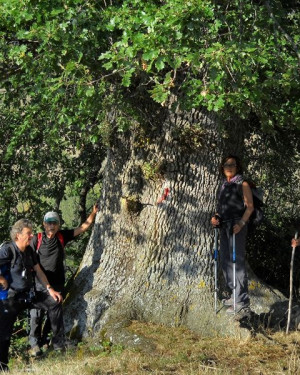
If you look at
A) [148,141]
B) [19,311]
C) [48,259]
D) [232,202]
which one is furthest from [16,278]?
[232,202]

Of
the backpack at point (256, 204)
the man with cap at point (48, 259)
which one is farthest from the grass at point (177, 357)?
the backpack at point (256, 204)

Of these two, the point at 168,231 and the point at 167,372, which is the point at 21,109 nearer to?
the point at 168,231

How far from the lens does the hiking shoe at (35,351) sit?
8011mm

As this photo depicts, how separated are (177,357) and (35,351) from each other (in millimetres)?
1960

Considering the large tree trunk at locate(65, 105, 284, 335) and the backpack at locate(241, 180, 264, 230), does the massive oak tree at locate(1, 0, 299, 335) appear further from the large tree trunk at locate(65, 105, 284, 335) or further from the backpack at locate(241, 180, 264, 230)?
the backpack at locate(241, 180, 264, 230)

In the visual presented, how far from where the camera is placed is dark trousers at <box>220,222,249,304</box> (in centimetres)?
776

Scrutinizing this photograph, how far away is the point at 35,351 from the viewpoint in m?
8.06

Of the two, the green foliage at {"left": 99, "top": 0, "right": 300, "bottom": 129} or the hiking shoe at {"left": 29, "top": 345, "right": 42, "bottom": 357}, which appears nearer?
the green foliage at {"left": 99, "top": 0, "right": 300, "bottom": 129}

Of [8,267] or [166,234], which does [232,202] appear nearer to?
[166,234]

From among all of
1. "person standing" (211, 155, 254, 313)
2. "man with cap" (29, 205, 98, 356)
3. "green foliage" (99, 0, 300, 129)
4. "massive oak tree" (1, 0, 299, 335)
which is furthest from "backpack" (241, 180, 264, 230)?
"man with cap" (29, 205, 98, 356)

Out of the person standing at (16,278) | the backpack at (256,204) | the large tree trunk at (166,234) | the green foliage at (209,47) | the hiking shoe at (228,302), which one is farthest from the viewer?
the large tree trunk at (166,234)

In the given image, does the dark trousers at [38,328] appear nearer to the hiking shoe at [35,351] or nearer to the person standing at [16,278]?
the hiking shoe at [35,351]

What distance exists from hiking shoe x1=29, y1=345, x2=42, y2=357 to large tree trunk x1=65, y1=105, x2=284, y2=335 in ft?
1.48

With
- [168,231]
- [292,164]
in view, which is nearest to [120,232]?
[168,231]
